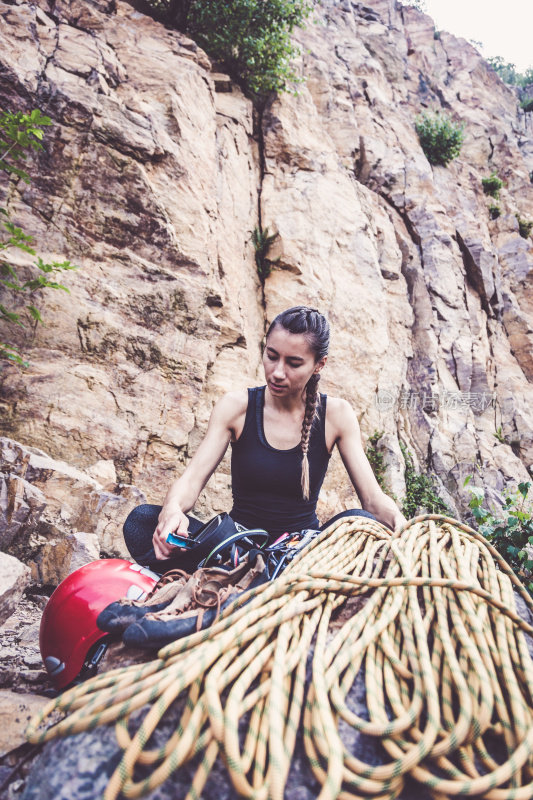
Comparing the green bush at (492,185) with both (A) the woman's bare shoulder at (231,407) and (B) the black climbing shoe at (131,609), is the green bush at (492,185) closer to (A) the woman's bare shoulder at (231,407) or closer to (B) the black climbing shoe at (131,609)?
(A) the woman's bare shoulder at (231,407)

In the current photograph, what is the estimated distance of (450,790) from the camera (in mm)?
659

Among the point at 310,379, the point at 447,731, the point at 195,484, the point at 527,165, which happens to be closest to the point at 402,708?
the point at 447,731

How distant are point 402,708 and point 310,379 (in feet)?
5.73

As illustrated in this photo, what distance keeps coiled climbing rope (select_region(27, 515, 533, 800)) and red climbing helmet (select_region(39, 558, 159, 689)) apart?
10.7 inches

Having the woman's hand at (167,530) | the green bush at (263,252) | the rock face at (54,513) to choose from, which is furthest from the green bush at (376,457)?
the woman's hand at (167,530)

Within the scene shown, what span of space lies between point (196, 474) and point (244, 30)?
7.59 m

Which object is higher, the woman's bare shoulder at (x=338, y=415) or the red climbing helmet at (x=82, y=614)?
the woman's bare shoulder at (x=338, y=415)

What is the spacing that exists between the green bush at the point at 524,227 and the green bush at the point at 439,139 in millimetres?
2977

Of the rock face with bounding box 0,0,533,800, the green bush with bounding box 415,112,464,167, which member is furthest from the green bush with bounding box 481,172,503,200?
the rock face with bounding box 0,0,533,800

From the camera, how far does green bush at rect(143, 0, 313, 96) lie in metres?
5.92

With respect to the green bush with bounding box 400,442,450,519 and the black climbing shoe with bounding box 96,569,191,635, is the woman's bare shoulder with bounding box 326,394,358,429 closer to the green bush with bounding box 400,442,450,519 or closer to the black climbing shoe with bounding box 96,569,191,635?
the black climbing shoe with bounding box 96,569,191,635

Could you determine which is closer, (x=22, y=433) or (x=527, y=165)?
(x=22, y=433)

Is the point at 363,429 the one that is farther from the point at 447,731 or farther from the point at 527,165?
the point at 527,165

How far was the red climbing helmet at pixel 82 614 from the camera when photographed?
1352 mm
